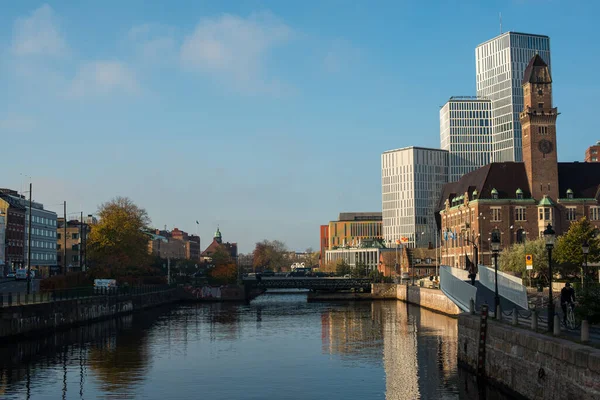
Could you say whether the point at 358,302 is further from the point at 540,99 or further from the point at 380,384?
the point at 380,384

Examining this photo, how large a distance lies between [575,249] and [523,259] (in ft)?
29.5

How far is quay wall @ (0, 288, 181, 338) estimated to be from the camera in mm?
55750

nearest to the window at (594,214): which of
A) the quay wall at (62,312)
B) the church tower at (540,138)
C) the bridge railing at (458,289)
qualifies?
the church tower at (540,138)

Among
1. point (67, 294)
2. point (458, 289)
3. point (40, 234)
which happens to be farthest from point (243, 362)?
point (40, 234)

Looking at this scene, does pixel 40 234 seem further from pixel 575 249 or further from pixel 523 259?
pixel 575 249

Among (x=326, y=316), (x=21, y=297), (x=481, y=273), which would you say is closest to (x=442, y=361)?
(x=481, y=273)

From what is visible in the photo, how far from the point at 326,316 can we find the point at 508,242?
50.6 m

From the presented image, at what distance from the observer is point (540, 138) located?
421 feet

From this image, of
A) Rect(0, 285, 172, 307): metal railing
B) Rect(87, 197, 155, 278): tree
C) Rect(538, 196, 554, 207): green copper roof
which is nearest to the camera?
Rect(0, 285, 172, 307): metal railing

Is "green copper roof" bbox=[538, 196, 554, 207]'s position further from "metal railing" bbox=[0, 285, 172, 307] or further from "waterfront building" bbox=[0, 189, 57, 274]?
"waterfront building" bbox=[0, 189, 57, 274]

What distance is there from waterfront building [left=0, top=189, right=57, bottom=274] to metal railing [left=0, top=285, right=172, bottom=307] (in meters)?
57.8

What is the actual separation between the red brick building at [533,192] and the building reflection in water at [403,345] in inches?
1551

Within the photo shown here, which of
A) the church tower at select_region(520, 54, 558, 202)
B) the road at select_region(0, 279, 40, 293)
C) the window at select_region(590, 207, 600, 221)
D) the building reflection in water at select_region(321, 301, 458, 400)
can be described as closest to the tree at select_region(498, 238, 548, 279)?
the building reflection in water at select_region(321, 301, 458, 400)

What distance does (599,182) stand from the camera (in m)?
132
